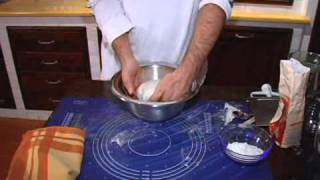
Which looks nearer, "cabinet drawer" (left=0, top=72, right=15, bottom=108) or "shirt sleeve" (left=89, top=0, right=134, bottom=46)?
"shirt sleeve" (left=89, top=0, right=134, bottom=46)

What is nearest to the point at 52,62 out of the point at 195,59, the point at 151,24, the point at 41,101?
the point at 41,101

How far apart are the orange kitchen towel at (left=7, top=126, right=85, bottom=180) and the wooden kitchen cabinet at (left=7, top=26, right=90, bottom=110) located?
121 centimetres

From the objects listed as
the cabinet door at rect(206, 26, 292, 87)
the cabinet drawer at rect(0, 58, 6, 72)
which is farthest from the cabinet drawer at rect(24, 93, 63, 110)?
the cabinet door at rect(206, 26, 292, 87)

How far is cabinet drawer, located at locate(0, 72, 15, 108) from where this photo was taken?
2042 mm

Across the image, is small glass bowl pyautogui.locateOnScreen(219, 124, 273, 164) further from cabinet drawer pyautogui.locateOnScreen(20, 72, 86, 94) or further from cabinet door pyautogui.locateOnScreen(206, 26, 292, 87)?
cabinet drawer pyautogui.locateOnScreen(20, 72, 86, 94)

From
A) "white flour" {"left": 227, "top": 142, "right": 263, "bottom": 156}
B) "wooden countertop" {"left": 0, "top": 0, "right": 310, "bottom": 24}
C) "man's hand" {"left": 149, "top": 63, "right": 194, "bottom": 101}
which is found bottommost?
"white flour" {"left": 227, "top": 142, "right": 263, "bottom": 156}

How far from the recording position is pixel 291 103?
28.3 inches

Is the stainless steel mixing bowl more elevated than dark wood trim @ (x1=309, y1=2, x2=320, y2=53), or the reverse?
the stainless steel mixing bowl

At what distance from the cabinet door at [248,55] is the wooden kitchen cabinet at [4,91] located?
4.23ft

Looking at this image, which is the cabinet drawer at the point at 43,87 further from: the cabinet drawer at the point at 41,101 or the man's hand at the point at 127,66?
the man's hand at the point at 127,66

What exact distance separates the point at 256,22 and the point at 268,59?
0.84 feet

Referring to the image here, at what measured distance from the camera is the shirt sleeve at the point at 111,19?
991 millimetres

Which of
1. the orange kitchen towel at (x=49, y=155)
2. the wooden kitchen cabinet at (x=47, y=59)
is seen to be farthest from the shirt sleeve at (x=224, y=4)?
the wooden kitchen cabinet at (x=47, y=59)

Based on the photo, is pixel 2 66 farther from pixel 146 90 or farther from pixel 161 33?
pixel 146 90
